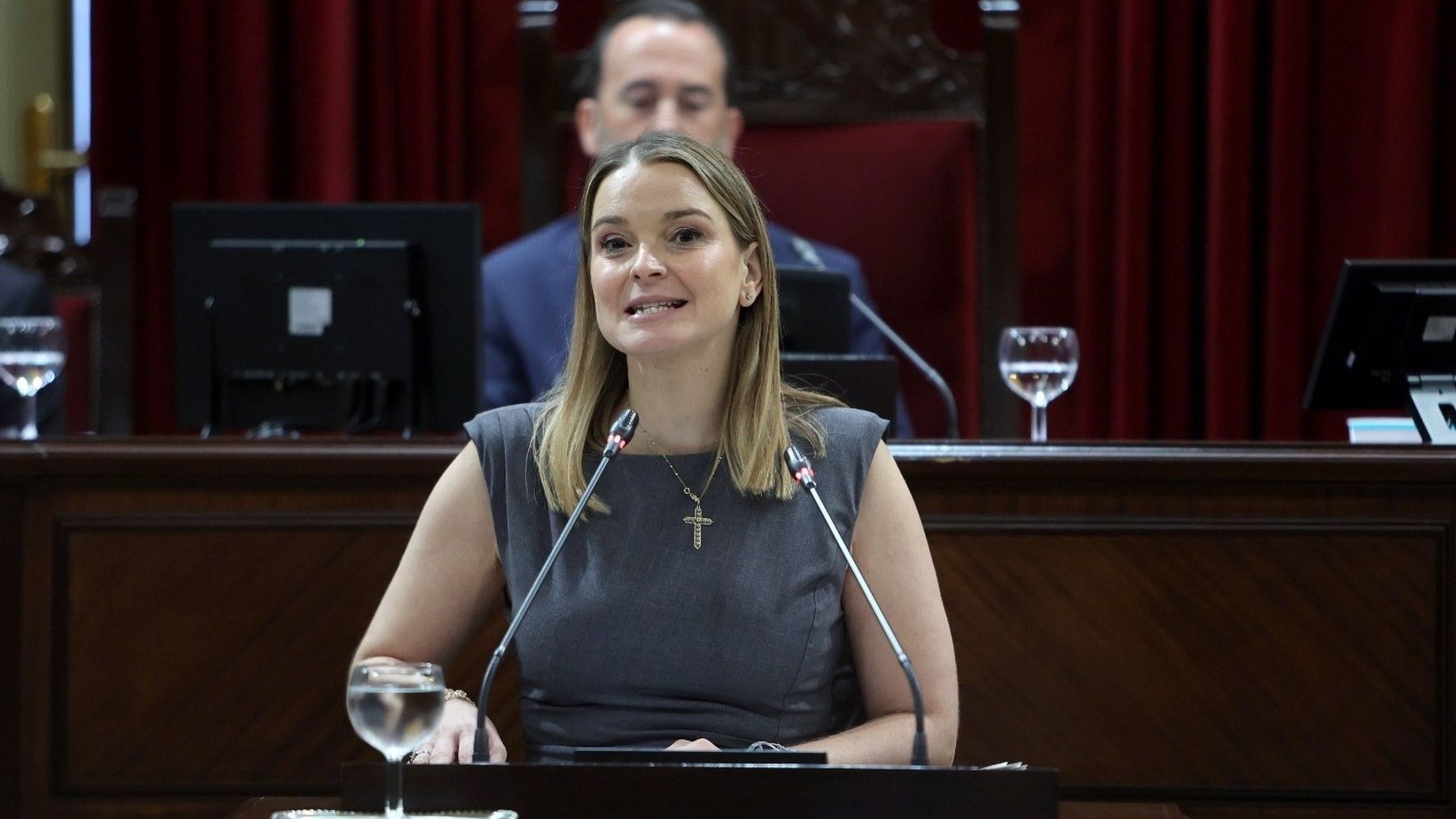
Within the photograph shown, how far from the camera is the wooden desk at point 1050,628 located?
6.64 ft

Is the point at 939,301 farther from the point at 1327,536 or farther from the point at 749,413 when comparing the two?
the point at 749,413

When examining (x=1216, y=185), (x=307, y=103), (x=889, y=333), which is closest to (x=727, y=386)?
(x=889, y=333)

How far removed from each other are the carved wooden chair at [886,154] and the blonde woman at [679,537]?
1422mm

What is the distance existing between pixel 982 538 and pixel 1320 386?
1.82ft

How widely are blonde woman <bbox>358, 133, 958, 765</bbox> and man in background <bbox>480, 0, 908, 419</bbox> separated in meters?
1.22

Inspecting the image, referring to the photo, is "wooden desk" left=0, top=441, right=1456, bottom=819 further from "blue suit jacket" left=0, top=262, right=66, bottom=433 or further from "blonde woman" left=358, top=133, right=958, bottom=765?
"blue suit jacket" left=0, top=262, right=66, bottom=433

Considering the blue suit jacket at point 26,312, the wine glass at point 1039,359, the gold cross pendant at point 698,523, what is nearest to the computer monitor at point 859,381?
the wine glass at point 1039,359

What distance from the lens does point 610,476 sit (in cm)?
166

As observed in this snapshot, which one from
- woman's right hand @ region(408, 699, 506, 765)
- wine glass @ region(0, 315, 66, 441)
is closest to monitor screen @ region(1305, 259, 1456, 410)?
woman's right hand @ region(408, 699, 506, 765)

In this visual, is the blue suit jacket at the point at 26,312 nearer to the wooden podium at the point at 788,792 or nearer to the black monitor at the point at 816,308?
the black monitor at the point at 816,308

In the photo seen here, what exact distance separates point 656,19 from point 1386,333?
4.59ft

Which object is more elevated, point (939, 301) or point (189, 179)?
point (189, 179)

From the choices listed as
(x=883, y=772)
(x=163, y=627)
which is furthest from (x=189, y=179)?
(x=883, y=772)

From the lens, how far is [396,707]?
115 centimetres
